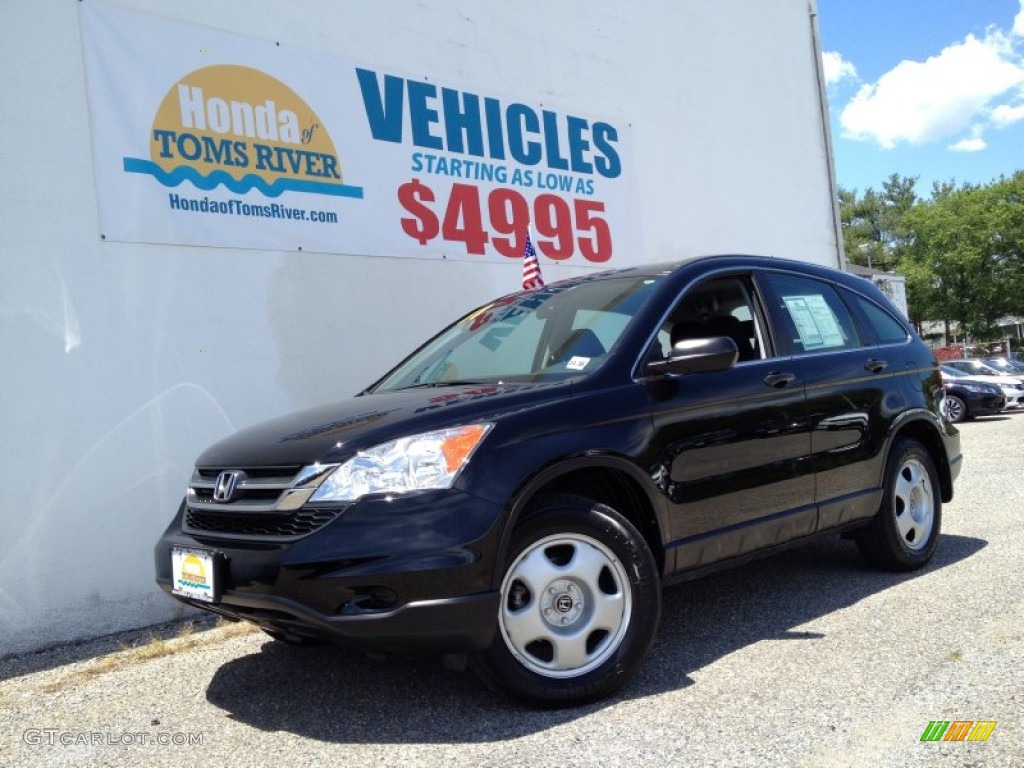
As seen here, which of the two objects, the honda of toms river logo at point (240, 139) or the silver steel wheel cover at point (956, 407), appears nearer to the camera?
the honda of toms river logo at point (240, 139)

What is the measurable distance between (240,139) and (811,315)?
3.90 meters

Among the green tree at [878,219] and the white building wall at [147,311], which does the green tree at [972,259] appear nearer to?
the green tree at [878,219]

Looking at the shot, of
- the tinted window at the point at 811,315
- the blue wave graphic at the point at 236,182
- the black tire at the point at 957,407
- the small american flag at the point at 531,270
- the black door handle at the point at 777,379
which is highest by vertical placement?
the blue wave graphic at the point at 236,182

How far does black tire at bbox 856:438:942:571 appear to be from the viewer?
480 centimetres

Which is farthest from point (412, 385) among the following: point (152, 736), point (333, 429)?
point (152, 736)

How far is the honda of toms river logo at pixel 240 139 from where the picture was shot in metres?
5.79

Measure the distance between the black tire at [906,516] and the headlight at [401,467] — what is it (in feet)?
9.09

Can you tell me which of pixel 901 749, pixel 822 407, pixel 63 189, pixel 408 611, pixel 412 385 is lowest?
pixel 901 749

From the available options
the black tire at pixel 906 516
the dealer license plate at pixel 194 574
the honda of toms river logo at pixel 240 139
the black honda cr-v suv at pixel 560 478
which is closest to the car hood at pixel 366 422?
the black honda cr-v suv at pixel 560 478

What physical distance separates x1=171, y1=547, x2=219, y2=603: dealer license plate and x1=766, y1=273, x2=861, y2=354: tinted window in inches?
113

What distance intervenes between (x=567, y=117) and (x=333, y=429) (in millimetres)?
5949

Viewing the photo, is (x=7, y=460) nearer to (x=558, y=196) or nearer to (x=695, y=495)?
(x=695, y=495)

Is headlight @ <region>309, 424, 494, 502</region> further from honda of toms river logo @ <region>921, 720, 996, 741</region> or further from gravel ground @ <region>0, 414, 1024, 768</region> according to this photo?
honda of toms river logo @ <region>921, 720, 996, 741</region>

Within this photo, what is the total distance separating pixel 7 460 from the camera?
16.4ft
